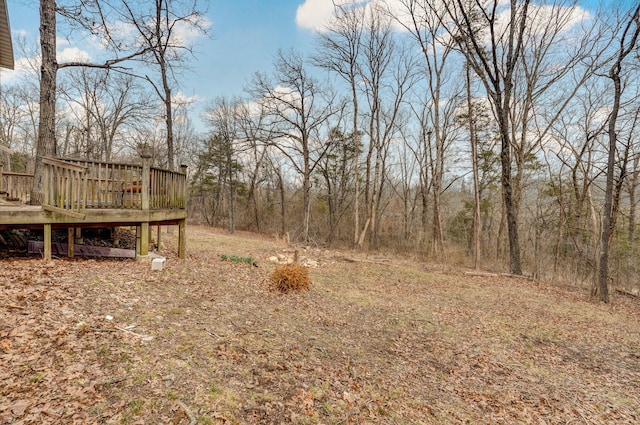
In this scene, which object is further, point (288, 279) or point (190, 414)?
point (288, 279)

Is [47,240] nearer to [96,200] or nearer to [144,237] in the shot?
[96,200]

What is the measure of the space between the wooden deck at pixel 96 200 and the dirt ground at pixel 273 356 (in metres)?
0.80

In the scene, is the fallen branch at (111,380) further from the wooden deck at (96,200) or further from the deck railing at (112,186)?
the deck railing at (112,186)

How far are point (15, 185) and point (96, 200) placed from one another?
732 cm

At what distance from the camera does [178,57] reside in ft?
42.1

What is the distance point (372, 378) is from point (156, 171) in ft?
19.6

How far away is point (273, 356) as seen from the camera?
12.5 ft

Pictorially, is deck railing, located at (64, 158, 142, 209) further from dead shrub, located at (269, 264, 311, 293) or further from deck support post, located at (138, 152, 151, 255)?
dead shrub, located at (269, 264, 311, 293)

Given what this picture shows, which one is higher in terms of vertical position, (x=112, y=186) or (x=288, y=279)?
(x=112, y=186)

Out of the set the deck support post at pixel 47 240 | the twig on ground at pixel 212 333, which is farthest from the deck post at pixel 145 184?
the twig on ground at pixel 212 333

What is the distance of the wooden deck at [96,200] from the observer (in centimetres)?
530

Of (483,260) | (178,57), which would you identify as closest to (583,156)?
(483,260)

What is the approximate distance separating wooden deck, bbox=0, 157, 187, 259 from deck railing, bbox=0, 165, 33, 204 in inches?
173

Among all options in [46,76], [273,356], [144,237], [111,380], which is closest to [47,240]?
[144,237]
